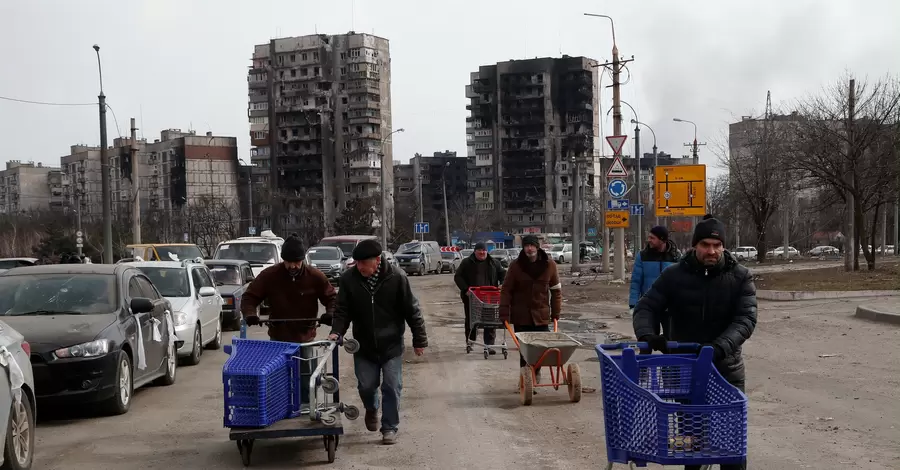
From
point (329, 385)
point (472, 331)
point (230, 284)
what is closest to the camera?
point (329, 385)

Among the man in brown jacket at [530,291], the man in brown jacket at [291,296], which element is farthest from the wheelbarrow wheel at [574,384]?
the man in brown jacket at [291,296]

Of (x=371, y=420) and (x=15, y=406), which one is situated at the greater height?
(x=15, y=406)

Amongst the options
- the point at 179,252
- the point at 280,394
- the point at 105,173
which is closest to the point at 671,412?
the point at 280,394

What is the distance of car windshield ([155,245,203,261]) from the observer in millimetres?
28047

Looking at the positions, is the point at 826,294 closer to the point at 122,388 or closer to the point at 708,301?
the point at 122,388

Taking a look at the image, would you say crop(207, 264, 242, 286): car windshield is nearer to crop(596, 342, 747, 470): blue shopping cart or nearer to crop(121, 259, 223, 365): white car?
crop(121, 259, 223, 365): white car

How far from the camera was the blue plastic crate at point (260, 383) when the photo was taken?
7277mm

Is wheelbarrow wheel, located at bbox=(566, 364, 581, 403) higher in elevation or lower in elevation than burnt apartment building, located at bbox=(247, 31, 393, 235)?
lower

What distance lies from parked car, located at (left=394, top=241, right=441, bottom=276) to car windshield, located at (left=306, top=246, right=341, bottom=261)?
1305 centimetres

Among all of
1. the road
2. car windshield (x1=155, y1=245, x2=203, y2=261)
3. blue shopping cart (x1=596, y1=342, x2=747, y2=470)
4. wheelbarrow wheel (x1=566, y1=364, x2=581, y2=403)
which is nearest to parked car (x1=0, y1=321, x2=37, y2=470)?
the road

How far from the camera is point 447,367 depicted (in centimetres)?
1403

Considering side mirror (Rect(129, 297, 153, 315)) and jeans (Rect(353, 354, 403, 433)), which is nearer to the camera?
jeans (Rect(353, 354, 403, 433))

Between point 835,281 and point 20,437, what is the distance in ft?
88.5

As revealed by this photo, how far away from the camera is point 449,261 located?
5759cm
